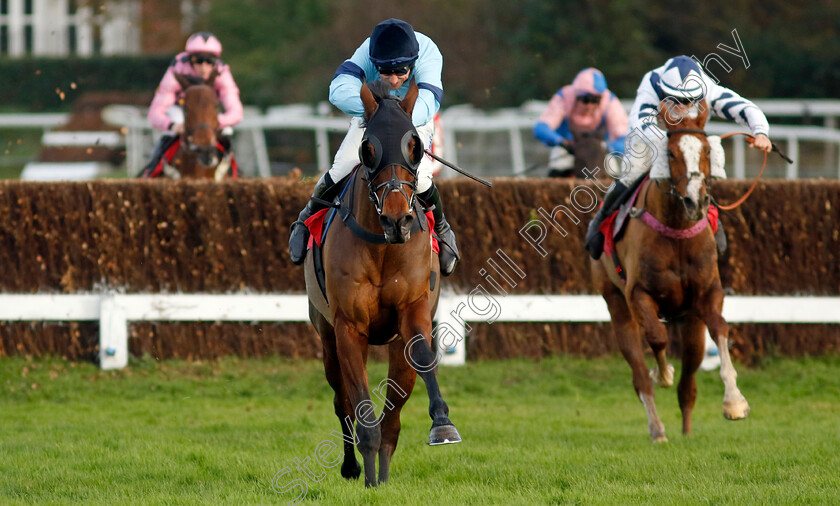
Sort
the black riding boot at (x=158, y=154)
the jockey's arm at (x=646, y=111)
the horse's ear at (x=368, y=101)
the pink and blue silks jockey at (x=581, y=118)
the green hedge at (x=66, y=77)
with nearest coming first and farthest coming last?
the horse's ear at (x=368, y=101) → the jockey's arm at (x=646, y=111) → the pink and blue silks jockey at (x=581, y=118) → the black riding boot at (x=158, y=154) → the green hedge at (x=66, y=77)

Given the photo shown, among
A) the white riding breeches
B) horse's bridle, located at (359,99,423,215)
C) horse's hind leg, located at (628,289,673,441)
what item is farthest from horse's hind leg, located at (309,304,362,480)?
horse's hind leg, located at (628,289,673,441)

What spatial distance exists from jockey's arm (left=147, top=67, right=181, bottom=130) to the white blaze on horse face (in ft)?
19.6

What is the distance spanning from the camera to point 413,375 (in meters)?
5.52

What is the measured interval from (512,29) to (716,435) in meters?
17.1

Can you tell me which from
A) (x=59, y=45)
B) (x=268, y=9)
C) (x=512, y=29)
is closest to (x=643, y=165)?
(x=512, y=29)

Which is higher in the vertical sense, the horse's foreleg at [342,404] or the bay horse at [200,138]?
the bay horse at [200,138]

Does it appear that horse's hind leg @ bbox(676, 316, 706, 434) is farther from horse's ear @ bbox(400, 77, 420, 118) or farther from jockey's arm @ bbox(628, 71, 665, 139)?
horse's ear @ bbox(400, 77, 420, 118)

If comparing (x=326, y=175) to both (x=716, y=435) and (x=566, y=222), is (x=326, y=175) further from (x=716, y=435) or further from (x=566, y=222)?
(x=566, y=222)

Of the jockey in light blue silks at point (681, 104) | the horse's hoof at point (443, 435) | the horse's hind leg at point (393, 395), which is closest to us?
the horse's hoof at point (443, 435)

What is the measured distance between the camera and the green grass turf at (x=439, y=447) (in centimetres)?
534

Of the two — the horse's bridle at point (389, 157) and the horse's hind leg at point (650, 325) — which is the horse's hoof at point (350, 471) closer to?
the horse's bridle at point (389, 157)

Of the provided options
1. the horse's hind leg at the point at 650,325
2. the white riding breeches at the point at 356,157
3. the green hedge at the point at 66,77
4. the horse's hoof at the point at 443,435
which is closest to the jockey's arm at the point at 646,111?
the horse's hind leg at the point at 650,325

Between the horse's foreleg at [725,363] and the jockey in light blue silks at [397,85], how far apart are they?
1.69 m

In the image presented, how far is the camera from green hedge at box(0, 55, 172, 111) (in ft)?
88.3
